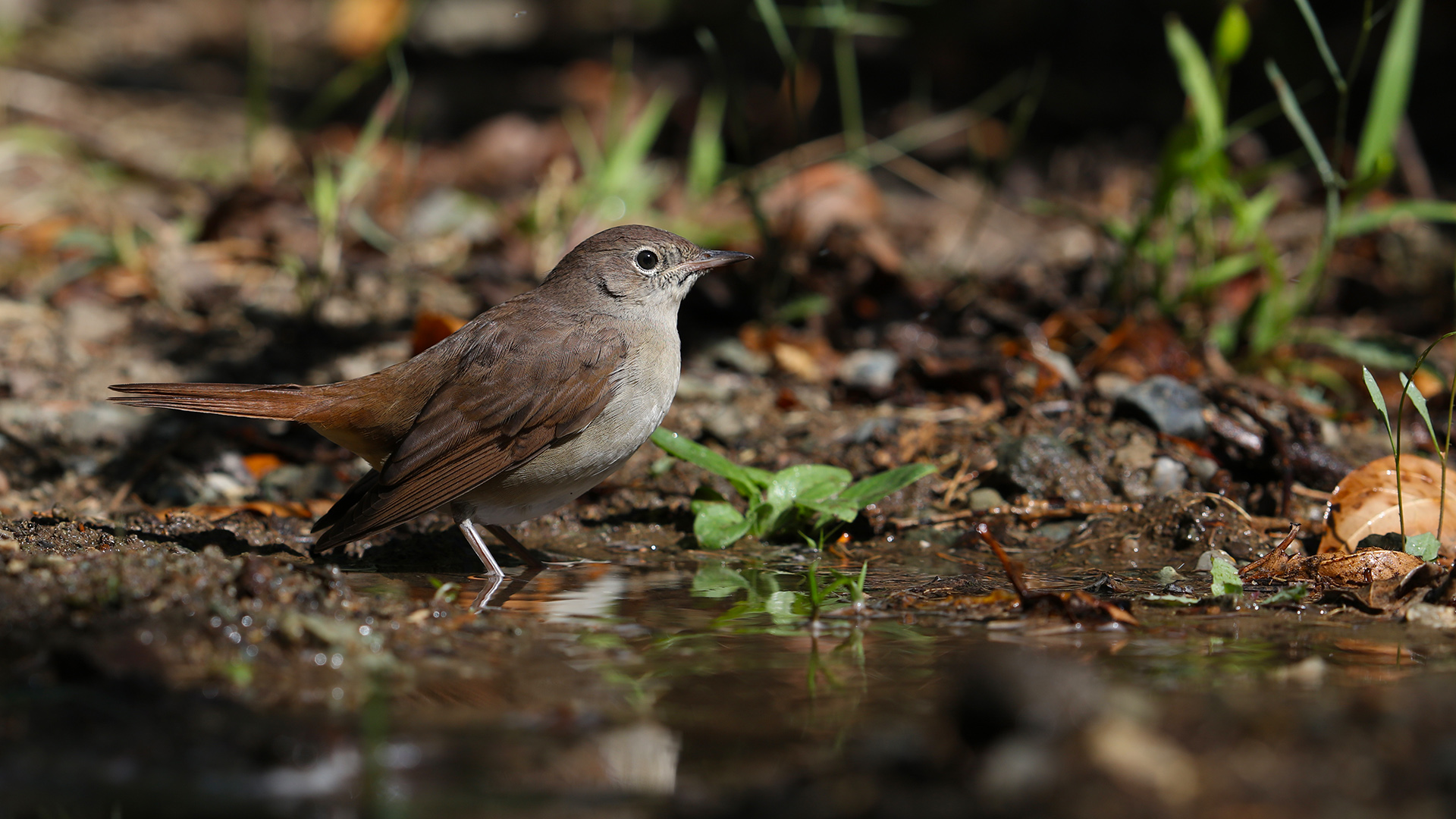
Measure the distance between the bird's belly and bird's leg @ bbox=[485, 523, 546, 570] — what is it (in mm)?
144

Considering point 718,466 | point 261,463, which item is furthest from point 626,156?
point 718,466

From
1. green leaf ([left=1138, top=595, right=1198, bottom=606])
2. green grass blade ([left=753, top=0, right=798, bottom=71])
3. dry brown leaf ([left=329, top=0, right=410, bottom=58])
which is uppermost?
dry brown leaf ([left=329, top=0, right=410, bottom=58])

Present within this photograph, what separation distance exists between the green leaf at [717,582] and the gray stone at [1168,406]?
6.50 feet

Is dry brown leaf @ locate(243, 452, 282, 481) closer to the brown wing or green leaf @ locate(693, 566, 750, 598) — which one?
the brown wing

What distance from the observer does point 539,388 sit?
4316 mm

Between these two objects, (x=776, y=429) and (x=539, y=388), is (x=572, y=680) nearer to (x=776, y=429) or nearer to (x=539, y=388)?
(x=539, y=388)

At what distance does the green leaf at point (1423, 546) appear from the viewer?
3.57 m

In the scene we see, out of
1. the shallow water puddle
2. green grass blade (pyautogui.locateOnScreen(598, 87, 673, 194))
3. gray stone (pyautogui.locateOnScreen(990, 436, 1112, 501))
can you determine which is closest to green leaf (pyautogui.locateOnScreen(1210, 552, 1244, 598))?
the shallow water puddle

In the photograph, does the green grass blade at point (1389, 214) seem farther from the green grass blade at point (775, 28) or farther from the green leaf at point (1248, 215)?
the green grass blade at point (775, 28)

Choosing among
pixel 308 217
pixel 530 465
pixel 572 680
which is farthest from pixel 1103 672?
pixel 308 217

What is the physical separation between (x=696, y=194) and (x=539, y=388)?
3.08 meters

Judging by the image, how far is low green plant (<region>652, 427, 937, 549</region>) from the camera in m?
4.19

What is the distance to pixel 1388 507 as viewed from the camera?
387 cm

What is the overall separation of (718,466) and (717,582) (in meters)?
0.56
